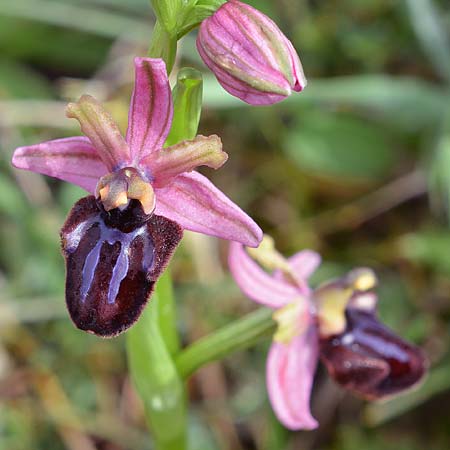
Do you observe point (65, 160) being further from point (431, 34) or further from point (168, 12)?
point (431, 34)

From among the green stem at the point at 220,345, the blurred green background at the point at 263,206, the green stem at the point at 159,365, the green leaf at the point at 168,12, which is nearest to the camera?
the green leaf at the point at 168,12

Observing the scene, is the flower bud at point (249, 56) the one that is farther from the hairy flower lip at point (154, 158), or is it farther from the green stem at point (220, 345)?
the green stem at point (220, 345)

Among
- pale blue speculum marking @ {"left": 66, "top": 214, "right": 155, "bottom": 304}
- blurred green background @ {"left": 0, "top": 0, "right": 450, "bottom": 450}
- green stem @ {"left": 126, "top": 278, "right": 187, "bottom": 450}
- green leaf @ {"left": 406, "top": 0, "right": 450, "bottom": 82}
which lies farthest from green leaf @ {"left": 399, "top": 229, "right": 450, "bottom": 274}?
→ pale blue speculum marking @ {"left": 66, "top": 214, "right": 155, "bottom": 304}

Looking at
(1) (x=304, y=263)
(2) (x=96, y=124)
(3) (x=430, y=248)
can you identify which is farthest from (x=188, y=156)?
(3) (x=430, y=248)

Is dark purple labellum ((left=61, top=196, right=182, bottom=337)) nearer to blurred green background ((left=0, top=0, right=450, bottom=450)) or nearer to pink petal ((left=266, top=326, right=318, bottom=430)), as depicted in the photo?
pink petal ((left=266, top=326, right=318, bottom=430))

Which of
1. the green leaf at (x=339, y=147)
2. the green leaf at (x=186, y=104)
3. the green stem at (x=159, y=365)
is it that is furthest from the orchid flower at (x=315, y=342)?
the green leaf at (x=339, y=147)

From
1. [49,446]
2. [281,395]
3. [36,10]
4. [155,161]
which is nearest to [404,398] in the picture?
[281,395]

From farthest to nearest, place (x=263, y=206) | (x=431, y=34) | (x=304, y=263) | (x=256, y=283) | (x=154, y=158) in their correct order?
(x=263, y=206)
(x=431, y=34)
(x=304, y=263)
(x=256, y=283)
(x=154, y=158)
